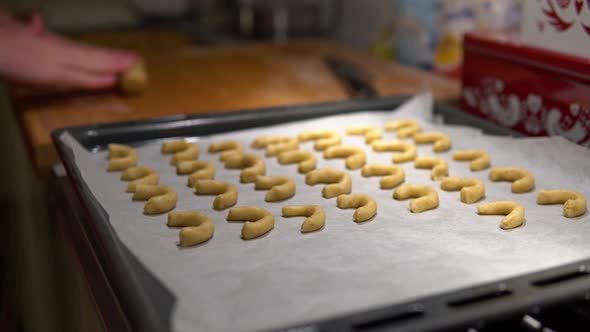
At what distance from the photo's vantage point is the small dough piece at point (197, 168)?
101cm

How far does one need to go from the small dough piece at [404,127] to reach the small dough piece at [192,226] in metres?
0.50

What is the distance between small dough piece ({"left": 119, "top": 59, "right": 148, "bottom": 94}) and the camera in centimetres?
156

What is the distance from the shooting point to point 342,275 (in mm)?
702

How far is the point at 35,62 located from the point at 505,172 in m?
1.09

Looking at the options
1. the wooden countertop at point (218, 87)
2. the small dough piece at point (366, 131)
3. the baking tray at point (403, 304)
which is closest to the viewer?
the baking tray at point (403, 304)

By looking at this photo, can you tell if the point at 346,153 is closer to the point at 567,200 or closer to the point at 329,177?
the point at 329,177

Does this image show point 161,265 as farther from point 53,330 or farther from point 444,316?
point 53,330

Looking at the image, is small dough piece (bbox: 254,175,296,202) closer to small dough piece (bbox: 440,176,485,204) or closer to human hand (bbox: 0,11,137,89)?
small dough piece (bbox: 440,176,485,204)

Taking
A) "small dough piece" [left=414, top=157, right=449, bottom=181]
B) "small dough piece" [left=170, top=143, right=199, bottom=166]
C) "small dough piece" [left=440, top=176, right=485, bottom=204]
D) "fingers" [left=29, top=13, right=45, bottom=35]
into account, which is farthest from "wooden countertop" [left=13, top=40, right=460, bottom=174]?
"small dough piece" [left=440, top=176, right=485, bottom=204]

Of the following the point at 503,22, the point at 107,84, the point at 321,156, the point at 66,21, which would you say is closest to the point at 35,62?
Answer: the point at 107,84

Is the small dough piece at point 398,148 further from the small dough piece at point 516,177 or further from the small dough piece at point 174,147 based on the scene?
the small dough piece at point 174,147

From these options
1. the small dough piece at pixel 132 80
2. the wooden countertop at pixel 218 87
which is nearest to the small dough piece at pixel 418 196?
the wooden countertop at pixel 218 87

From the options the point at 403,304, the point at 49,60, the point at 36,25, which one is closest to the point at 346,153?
the point at 403,304

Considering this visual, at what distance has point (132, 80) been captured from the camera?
61.6 inches
